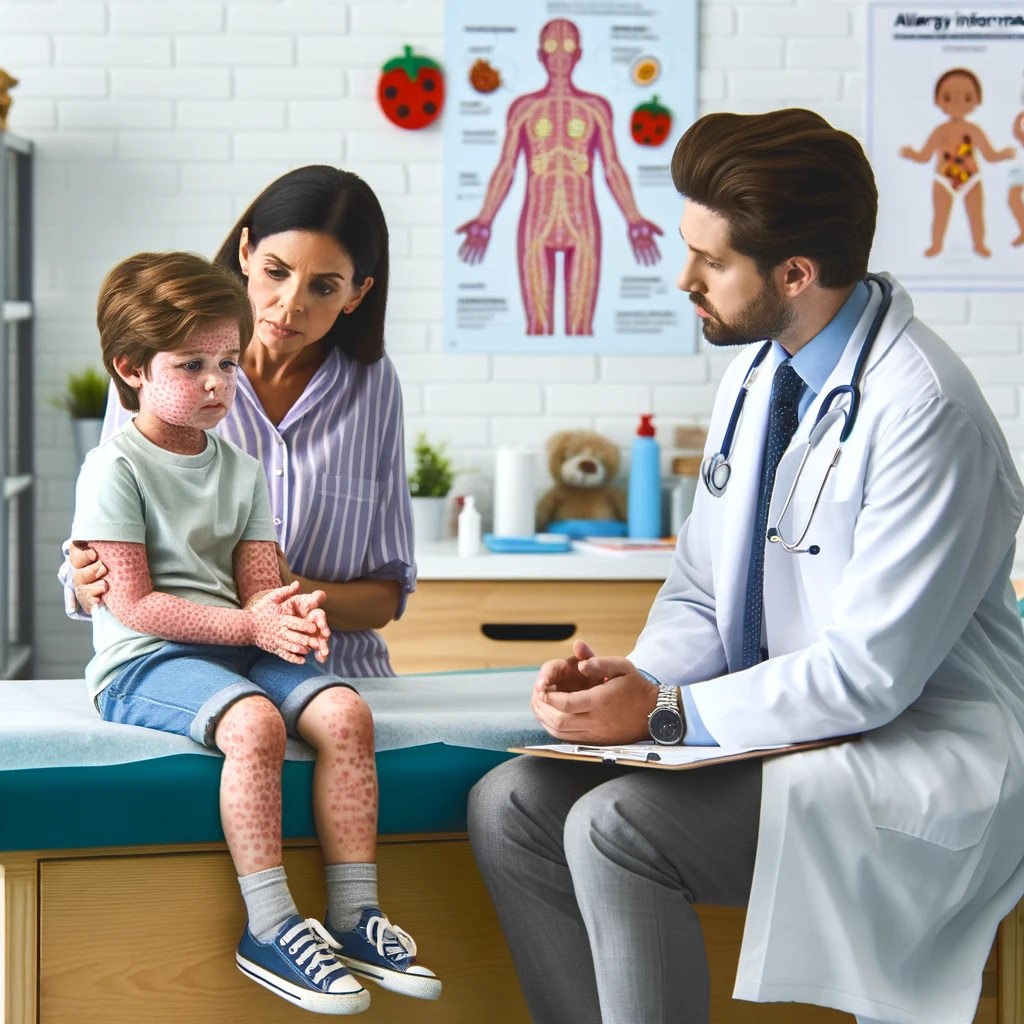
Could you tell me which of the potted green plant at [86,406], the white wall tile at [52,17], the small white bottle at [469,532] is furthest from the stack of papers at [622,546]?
the white wall tile at [52,17]

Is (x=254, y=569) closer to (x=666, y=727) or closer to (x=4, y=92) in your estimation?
(x=666, y=727)

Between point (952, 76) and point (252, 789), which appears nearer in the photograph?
point (252, 789)

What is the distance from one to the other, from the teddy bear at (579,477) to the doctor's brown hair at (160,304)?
2.01 metres

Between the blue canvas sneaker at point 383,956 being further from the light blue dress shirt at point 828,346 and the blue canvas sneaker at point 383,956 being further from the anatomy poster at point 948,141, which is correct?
the anatomy poster at point 948,141

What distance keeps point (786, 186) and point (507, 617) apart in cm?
183

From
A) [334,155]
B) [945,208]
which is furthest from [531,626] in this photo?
[945,208]

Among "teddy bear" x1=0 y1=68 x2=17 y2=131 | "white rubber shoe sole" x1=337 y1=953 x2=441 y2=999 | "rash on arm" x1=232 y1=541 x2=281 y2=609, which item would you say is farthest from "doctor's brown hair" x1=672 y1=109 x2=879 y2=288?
"teddy bear" x1=0 y1=68 x2=17 y2=131

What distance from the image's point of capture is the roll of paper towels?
350 cm

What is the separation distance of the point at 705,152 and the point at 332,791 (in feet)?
3.06

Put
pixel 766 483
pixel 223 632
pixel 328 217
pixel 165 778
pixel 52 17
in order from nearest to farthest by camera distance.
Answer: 1. pixel 165 778
2. pixel 223 632
3. pixel 766 483
4. pixel 328 217
5. pixel 52 17

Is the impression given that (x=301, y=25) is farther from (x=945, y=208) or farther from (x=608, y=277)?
(x=945, y=208)

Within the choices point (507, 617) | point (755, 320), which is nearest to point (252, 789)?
point (755, 320)

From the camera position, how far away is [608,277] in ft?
12.0

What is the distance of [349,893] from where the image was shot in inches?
58.8
